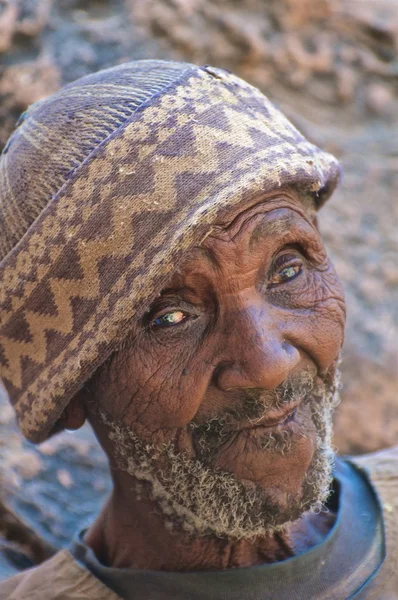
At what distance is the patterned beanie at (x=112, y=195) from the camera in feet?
6.61

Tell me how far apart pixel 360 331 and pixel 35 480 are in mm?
1627

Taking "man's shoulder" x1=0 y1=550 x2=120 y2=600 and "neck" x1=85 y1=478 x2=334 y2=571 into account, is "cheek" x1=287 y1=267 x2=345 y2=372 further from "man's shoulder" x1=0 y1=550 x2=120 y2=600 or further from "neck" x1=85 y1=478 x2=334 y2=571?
"man's shoulder" x1=0 y1=550 x2=120 y2=600

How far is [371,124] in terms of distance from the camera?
4.16 meters

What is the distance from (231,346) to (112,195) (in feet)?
1.67

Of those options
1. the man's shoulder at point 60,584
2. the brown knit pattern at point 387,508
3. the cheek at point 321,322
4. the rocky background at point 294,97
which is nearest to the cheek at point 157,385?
the cheek at point 321,322

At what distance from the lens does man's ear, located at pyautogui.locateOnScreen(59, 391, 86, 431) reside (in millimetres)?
2406

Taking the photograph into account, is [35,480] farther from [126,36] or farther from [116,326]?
[126,36]

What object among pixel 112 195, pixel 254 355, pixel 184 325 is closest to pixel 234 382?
pixel 254 355

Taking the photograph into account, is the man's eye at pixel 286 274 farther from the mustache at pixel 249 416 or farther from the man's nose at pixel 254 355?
the mustache at pixel 249 416

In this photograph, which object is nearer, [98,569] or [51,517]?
[98,569]

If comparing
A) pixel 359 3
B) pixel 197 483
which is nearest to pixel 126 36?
pixel 359 3

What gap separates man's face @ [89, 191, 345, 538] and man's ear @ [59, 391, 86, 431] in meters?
0.11

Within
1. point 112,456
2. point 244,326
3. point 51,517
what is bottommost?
point 51,517

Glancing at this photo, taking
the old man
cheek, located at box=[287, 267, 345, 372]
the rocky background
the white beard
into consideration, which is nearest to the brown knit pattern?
the old man
